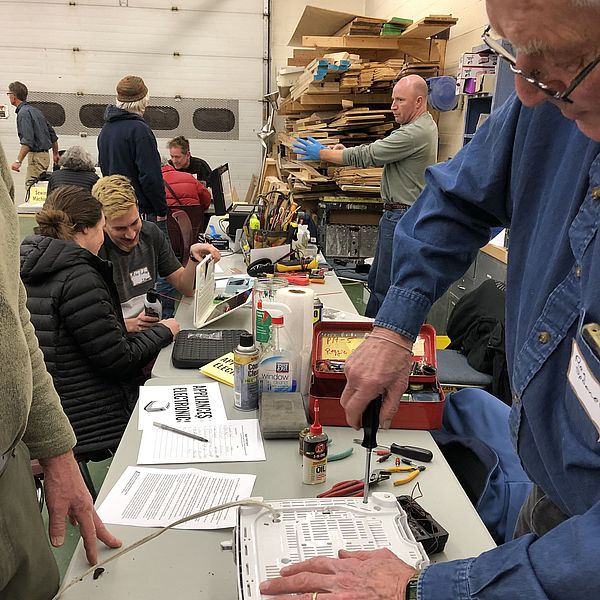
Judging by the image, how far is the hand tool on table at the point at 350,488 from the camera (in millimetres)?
1219

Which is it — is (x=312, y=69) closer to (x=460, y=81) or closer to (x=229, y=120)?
(x=460, y=81)

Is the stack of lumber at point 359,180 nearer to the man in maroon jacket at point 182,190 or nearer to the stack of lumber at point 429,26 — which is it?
the stack of lumber at point 429,26

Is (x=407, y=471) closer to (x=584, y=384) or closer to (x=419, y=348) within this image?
(x=419, y=348)

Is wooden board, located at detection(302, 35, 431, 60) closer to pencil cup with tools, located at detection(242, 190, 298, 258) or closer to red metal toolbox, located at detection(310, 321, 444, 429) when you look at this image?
pencil cup with tools, located at detection(242, 190, 298, 258)

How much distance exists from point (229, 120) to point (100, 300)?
707 cm

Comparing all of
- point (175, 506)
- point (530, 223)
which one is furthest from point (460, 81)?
point (175, 506)

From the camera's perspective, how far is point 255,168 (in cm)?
859

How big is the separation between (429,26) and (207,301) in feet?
10.8

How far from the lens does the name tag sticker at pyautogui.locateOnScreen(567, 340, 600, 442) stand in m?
0.68

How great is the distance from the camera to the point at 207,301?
2408mm

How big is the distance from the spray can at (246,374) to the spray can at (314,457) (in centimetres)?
35

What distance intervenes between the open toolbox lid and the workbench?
16 centimetres

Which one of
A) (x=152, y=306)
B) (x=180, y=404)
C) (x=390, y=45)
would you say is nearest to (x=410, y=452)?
(x=180, y=404)

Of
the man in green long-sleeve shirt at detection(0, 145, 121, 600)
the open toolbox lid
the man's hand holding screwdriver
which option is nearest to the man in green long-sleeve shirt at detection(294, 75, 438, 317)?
the open toolbox lid
